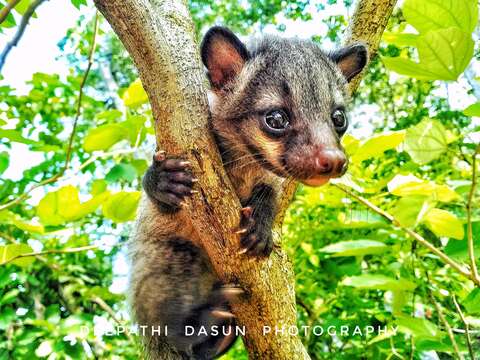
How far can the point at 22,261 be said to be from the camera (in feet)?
9.47

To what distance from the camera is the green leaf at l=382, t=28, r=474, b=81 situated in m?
1.38

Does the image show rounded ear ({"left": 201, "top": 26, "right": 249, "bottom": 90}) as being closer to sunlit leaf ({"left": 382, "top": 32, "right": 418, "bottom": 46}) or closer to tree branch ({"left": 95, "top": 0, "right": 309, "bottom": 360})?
tree branch ({"left": 95, "top": 0, "right": 309, "bottom": 360})

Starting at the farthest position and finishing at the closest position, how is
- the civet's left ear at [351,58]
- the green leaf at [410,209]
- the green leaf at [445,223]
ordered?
the civet's left ear at [351,58] < the green leaf at [445,223] < the green leaf at [410,209]

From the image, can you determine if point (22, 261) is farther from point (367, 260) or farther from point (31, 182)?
point (367, 260)

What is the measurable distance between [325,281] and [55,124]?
434 cm

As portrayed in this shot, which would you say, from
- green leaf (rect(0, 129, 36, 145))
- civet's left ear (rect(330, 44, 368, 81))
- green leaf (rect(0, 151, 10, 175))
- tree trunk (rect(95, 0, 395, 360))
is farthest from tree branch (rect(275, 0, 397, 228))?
green leaf (rect(0, 151, 10, 175))

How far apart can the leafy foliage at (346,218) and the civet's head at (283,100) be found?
212 millimetres

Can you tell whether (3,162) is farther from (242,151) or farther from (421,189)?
(421,189)

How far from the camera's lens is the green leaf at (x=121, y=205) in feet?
9.48

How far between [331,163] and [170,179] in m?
0.83

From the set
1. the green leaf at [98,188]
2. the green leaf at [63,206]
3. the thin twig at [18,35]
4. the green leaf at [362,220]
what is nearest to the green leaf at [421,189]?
the green leaf at [362,220]

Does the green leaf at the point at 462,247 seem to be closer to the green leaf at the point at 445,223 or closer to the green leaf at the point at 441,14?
the green leaf at the point at 445,223

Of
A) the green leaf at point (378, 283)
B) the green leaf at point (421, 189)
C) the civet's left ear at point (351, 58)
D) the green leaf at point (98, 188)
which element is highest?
the civet's left ear at point (351, 58)

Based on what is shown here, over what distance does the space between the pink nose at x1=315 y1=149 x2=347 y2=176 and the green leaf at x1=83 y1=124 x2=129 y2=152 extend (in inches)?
46.0
